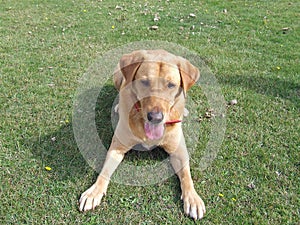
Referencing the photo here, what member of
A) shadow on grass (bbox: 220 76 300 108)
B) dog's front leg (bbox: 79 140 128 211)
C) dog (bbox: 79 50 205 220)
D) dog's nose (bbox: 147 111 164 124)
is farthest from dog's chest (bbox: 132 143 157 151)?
shadow on grass (bbox: 220 76 300 108)

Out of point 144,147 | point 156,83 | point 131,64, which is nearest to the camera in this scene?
point 156,83

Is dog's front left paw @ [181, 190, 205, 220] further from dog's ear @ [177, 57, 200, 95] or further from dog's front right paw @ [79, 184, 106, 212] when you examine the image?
dog's ear @ [177, 57, 200, 95]

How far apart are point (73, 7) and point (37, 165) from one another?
6.25 meters

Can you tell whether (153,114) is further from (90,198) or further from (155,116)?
(90,198)

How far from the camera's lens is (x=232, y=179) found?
3.19m

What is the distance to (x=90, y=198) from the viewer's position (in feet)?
9.27

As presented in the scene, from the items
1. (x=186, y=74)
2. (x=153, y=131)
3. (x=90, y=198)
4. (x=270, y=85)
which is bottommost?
(x=270, y=85)

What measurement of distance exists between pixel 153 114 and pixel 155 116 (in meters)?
0.02

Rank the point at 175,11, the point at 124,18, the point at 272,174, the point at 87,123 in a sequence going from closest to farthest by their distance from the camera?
the point at 272,174 → the point at 87,123 → the point at 124,18 → the point at 175,11

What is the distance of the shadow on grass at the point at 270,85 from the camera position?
4.50 m

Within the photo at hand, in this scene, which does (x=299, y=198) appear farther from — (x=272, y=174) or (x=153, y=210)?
(x=153, y=210)

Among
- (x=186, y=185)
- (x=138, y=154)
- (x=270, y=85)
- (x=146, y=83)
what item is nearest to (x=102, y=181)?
(x=138, y=154)

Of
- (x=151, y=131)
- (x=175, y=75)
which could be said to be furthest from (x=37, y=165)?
(x=175, y=75)

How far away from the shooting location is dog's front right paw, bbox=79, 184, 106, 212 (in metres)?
2.79
